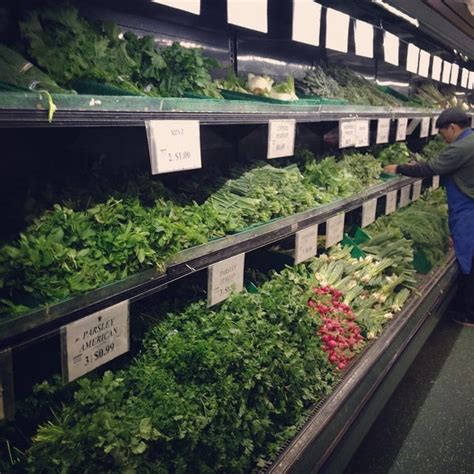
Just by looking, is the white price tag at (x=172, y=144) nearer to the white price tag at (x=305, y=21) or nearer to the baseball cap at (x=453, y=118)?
the white price tag at (x=305, y=21)

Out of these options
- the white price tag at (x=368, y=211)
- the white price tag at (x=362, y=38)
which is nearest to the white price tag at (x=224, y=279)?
the white price tag at (x=368, y=211)

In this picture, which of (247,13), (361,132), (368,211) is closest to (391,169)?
(368,211)

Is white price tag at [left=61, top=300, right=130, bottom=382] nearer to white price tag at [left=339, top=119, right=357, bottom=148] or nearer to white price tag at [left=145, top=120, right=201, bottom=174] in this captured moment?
white price tag at [left=145, top=120, right=201, bottom=174]

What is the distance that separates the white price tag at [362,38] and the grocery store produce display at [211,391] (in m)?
1.56

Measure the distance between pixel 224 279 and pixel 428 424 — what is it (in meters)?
→ 1.68

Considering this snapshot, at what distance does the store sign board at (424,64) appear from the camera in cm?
436

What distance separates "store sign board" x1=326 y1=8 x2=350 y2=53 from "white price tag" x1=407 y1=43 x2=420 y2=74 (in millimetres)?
1620

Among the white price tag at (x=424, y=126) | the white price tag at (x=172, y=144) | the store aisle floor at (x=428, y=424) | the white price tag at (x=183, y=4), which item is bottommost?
the store aisle floor at (x=428, y=424)

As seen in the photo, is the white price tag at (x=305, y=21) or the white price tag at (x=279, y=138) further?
the white price tag at (x=305, y=21)

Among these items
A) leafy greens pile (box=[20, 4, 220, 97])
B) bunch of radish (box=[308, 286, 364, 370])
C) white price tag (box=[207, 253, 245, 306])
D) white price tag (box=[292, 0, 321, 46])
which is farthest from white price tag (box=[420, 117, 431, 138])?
white price tag (box=[207, 253, 245, 306])

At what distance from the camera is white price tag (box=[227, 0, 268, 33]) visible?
1.82 meters

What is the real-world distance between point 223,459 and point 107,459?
0.40 metres

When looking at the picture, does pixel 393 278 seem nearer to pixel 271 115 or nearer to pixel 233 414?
pixel 271 115

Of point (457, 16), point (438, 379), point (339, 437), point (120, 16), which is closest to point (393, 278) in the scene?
point (438, 379)
